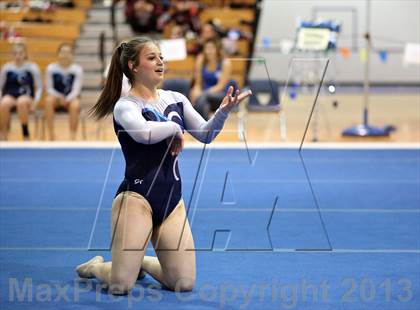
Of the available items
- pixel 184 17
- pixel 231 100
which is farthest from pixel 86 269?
pixel 184 17

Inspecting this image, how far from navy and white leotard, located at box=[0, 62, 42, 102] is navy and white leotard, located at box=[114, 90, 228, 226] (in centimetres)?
616

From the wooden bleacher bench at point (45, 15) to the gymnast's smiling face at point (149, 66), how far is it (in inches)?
402

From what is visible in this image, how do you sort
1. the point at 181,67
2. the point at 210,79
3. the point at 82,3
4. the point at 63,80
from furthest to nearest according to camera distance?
the point at 82,3 → the point at 181,67 → the point at 210,79 → the point at 63,80

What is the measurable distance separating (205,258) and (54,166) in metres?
3.51

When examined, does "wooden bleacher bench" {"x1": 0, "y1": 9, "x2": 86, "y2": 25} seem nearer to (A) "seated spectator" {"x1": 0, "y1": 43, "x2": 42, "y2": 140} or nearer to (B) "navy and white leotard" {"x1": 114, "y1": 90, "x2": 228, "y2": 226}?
(A) "seated spectator" {"x1": 0, "y1": 43, "x2": 42, "y2": 140}

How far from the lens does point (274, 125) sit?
38.4 ft

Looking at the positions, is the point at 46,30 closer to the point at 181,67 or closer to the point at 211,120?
the point at 181,67

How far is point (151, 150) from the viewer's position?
156 inches

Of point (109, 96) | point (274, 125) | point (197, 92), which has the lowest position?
point (274, 125)

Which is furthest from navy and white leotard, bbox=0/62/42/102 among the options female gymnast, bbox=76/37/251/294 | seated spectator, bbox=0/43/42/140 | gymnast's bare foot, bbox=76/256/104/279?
female gymnast, bbox=76/37/251/294

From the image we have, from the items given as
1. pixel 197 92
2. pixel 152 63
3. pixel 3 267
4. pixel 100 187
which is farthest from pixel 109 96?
pixel 197 92

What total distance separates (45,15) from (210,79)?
4656mm

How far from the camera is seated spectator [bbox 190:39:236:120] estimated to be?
32.8ft

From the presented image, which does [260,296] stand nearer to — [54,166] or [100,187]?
[100,187]
